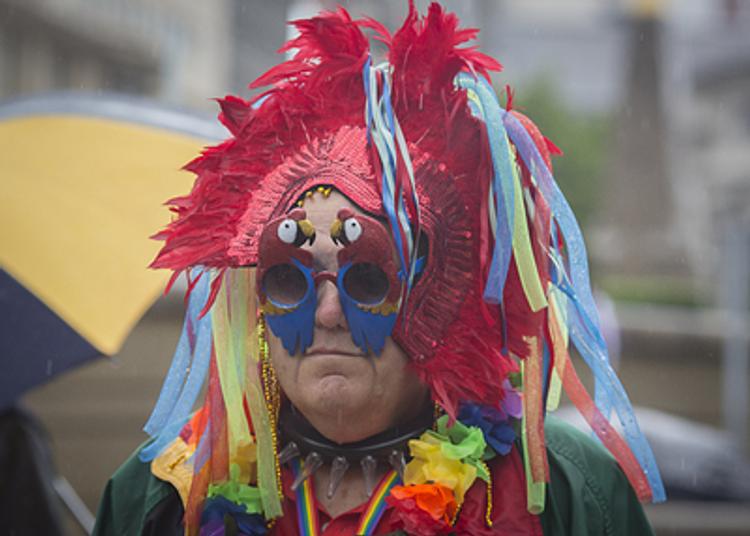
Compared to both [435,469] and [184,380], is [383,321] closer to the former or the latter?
[435,469]

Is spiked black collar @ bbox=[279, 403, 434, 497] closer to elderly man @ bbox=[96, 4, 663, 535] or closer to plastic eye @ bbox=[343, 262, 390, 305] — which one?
elderly man @ bbox=[96, 4, 663, 535]

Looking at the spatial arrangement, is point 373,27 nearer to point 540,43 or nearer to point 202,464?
point 202,464

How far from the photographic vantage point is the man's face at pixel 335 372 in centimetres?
212

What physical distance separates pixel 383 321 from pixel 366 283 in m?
0.09

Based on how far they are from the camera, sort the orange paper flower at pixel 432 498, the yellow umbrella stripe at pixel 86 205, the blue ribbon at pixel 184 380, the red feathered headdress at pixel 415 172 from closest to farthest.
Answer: the orange paper flower at pixel 432 498
the red feathered headdress at pixel 415 172
the blue ribbon at pixel 184 380
the yellow umbrella stripe at pixel 86 205

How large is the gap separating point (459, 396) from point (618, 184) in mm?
15138

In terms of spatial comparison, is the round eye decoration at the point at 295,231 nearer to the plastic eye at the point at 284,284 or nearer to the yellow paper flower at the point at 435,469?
the plastic eye at the point at 284,284

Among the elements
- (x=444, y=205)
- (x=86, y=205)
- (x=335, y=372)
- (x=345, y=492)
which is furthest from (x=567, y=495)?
(x=86, y=205)

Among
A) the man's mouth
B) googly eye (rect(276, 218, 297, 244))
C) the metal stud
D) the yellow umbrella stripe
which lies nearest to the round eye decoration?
googly eye (rect(276, 218, 297, 244))

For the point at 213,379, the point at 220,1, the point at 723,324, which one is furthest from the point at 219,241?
the point at 220,1

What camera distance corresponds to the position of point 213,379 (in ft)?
7.63

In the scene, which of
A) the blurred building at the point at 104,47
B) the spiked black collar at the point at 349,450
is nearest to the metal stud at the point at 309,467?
the spiked black collar at the point at 349,450

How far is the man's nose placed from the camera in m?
2.11

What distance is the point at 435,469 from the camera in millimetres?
2158
